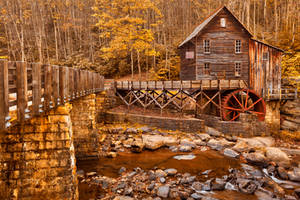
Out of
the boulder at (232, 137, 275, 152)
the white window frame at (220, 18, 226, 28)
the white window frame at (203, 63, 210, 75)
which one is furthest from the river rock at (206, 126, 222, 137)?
the white window frame at (220, 18, 226, 28)

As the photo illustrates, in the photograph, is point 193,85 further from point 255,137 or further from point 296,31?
point 296,31

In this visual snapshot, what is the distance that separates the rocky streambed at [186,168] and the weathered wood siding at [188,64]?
300 inches

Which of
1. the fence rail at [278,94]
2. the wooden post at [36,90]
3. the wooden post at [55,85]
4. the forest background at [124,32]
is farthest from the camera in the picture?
the forest background at [124,32]

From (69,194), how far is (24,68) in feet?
13.3

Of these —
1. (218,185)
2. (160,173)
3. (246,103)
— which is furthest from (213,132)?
(160,173)

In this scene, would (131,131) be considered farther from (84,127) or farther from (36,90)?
(36,90)

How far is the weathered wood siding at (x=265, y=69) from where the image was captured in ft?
57.0

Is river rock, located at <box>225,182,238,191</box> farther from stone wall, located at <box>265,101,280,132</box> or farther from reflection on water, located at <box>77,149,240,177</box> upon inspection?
stone wall, located at <box>265,101,280,132</box>

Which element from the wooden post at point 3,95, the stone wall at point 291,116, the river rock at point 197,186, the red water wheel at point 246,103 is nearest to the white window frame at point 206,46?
the red water wheel at point 246,103

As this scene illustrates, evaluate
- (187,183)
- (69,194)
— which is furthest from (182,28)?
(69,194)

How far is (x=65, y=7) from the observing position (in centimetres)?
3575

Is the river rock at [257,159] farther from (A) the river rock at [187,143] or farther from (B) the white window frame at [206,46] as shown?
(B) the white window frame at [206,46]

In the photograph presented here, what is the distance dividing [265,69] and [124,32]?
1570 cm

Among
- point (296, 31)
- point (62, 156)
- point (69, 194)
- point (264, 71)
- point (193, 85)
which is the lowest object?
point (69, 194)
